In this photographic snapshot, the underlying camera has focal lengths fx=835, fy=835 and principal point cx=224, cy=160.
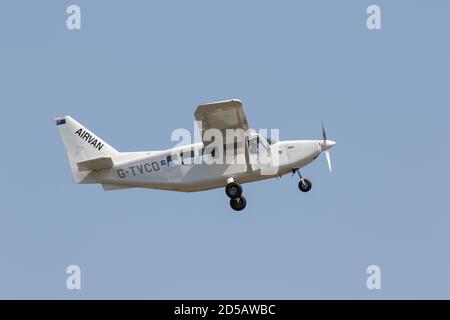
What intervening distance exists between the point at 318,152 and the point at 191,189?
3972 mm

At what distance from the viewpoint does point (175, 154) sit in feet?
81.9

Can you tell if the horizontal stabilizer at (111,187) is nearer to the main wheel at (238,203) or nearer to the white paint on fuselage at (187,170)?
the white paint on fuselage at (187,170)

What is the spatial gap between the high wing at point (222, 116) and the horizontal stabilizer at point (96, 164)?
3.01 metres

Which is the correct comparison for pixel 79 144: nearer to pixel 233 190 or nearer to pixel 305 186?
pixel 233 190

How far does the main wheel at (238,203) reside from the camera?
2472 centimetres

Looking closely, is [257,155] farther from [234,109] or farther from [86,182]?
[86,182]

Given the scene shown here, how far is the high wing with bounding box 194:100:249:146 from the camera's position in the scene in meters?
23.0

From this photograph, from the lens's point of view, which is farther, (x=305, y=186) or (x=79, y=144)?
(x=79, y=144)

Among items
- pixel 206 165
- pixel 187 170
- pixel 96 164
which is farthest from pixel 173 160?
pixel 96 164

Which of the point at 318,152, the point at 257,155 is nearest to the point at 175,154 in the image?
the point at 257,155

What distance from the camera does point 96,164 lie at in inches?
980

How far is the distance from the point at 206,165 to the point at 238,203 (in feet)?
4.82

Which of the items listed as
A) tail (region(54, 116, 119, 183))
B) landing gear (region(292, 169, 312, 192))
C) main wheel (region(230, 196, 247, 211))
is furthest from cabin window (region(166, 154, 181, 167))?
landing gear (region(292, 169, 312, 192))

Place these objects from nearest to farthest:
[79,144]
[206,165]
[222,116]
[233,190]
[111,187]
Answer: [222,116], [233,190], [206,165], [111,187], [79,144]
